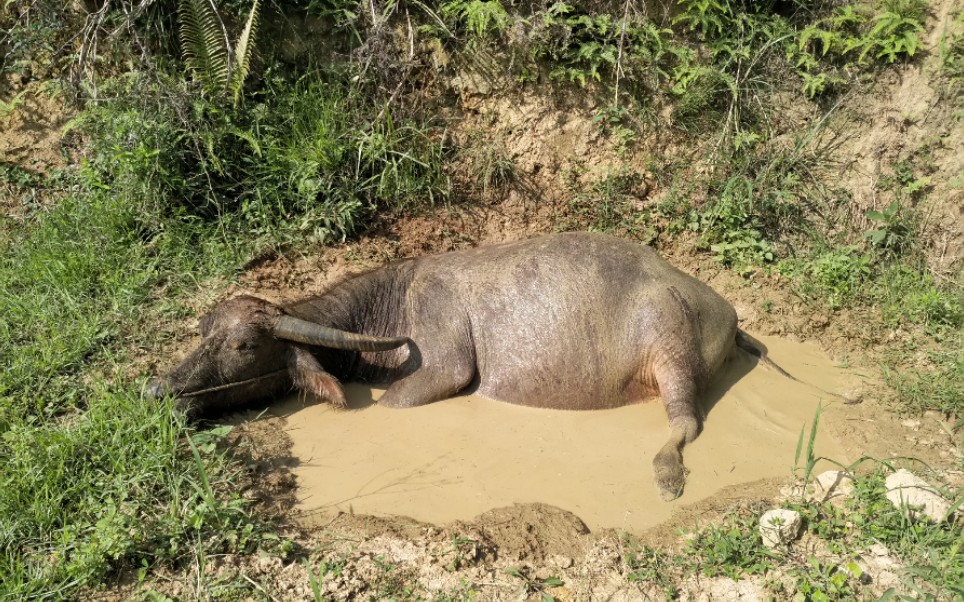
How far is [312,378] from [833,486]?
3024mm

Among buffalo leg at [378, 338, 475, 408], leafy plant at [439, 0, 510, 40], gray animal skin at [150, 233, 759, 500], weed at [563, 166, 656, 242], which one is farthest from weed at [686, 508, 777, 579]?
leafy plant at [439, 0, 510, 40]

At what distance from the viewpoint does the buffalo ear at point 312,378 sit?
12.8ft

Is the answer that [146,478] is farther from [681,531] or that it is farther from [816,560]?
[816,560]

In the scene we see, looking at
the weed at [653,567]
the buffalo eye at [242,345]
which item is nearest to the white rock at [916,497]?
the weed at [653,567]

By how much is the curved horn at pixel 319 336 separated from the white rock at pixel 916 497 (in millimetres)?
2907

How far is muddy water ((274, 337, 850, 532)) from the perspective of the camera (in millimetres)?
3268

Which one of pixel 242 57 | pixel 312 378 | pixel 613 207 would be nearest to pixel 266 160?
pixel 242 57

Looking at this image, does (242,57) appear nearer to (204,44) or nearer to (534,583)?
(204,44)

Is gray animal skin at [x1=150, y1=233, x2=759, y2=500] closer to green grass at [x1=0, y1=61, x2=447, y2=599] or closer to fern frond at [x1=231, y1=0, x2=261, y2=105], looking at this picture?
green grass at [x1=0, y1=61, x2=447, y2=599]

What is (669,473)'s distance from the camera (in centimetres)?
343

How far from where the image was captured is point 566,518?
314 centimetres

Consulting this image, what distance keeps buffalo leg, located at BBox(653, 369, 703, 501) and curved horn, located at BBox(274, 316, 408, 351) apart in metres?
1.83

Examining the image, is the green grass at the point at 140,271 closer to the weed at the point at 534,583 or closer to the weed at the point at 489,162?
the weed at the point at 489,162

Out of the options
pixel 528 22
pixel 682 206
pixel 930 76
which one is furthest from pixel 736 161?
pixel 528 22
